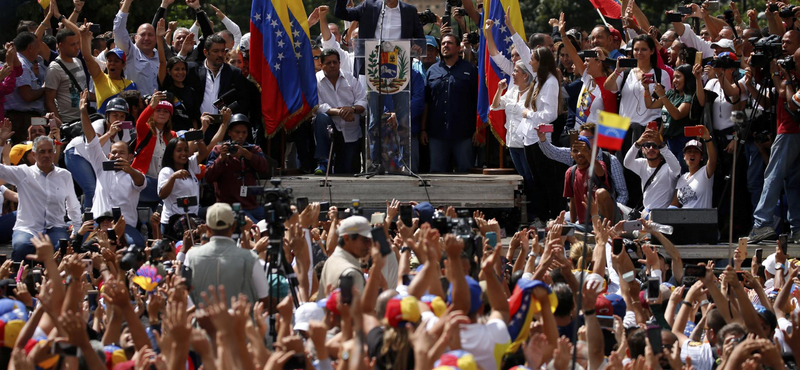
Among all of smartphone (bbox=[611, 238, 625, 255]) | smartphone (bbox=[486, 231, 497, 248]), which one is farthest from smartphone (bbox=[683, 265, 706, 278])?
smartphone (bbox=[486, 231, 497, 248])

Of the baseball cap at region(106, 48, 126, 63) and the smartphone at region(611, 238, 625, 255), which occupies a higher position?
the baseball cap at region(106, 48, 126, 63)

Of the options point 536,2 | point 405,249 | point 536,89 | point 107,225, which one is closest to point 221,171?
point 107,225

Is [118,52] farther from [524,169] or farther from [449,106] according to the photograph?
[524,169]

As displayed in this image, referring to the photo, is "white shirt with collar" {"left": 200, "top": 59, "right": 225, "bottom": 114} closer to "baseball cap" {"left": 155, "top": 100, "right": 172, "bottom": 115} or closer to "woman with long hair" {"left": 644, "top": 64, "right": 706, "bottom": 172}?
"baseball cap" {"left": 155, "top": 100, "right": 172, "bottom": 115}

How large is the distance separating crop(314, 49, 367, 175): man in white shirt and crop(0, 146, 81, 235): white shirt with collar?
3.03 metres

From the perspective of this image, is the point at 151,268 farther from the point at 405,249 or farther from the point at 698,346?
the point at 698,346

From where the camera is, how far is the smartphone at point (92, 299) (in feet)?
24.8

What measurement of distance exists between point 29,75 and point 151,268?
675 centimetres

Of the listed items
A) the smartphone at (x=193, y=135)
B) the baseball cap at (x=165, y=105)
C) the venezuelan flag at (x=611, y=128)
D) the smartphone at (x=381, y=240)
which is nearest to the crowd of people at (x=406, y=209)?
the smartphone at (x=381, y=240)

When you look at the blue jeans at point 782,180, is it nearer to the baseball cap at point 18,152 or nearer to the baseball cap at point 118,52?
the baseball cap at point 118,52

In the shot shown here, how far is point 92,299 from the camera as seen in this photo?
7.63 meters

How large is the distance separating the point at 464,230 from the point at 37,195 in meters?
5.74

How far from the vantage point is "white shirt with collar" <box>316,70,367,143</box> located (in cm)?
1338

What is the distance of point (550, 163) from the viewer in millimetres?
12625
